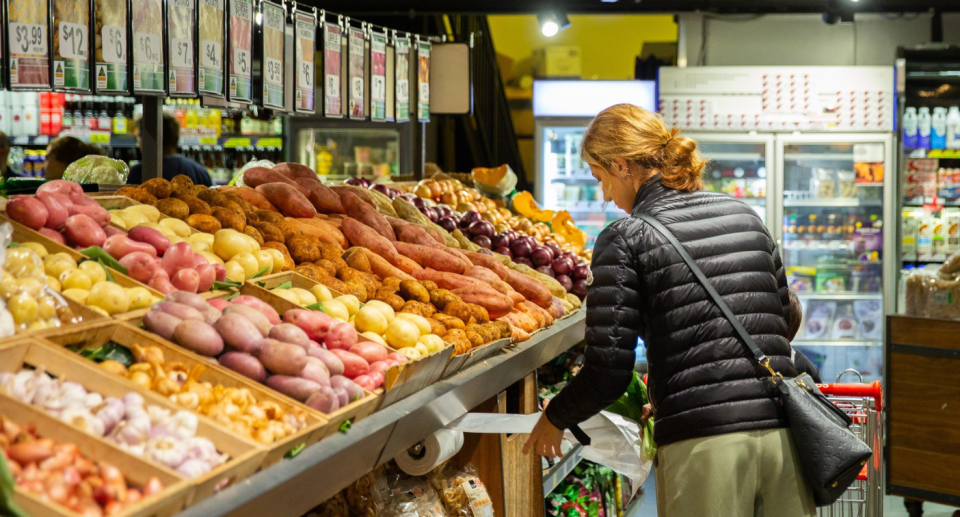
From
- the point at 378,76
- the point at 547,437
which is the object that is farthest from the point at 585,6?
the point at 547,437

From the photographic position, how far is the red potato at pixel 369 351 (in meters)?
2.01

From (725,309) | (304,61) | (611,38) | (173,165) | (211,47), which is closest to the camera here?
(725,309)

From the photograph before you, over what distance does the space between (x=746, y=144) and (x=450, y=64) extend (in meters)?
2.93

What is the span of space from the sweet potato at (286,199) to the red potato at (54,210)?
100cm

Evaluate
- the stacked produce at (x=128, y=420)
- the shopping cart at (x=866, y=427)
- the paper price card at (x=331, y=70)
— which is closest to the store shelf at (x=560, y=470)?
the shopping cart at (x=866, y=427)

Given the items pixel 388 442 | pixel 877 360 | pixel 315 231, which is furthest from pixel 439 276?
pixel 877 360

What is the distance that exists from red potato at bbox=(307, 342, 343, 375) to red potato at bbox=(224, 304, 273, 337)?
Result: 101 mm

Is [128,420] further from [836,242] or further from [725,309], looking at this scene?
[836,242]

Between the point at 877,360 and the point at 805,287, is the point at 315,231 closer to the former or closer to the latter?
the point at 805,287

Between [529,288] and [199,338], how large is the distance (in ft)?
5.98

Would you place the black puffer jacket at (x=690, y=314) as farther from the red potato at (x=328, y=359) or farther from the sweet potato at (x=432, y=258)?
the sweet potato at (x=432, y=258)

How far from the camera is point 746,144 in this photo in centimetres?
680

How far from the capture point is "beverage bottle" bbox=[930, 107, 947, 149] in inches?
246

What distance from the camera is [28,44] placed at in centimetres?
237
